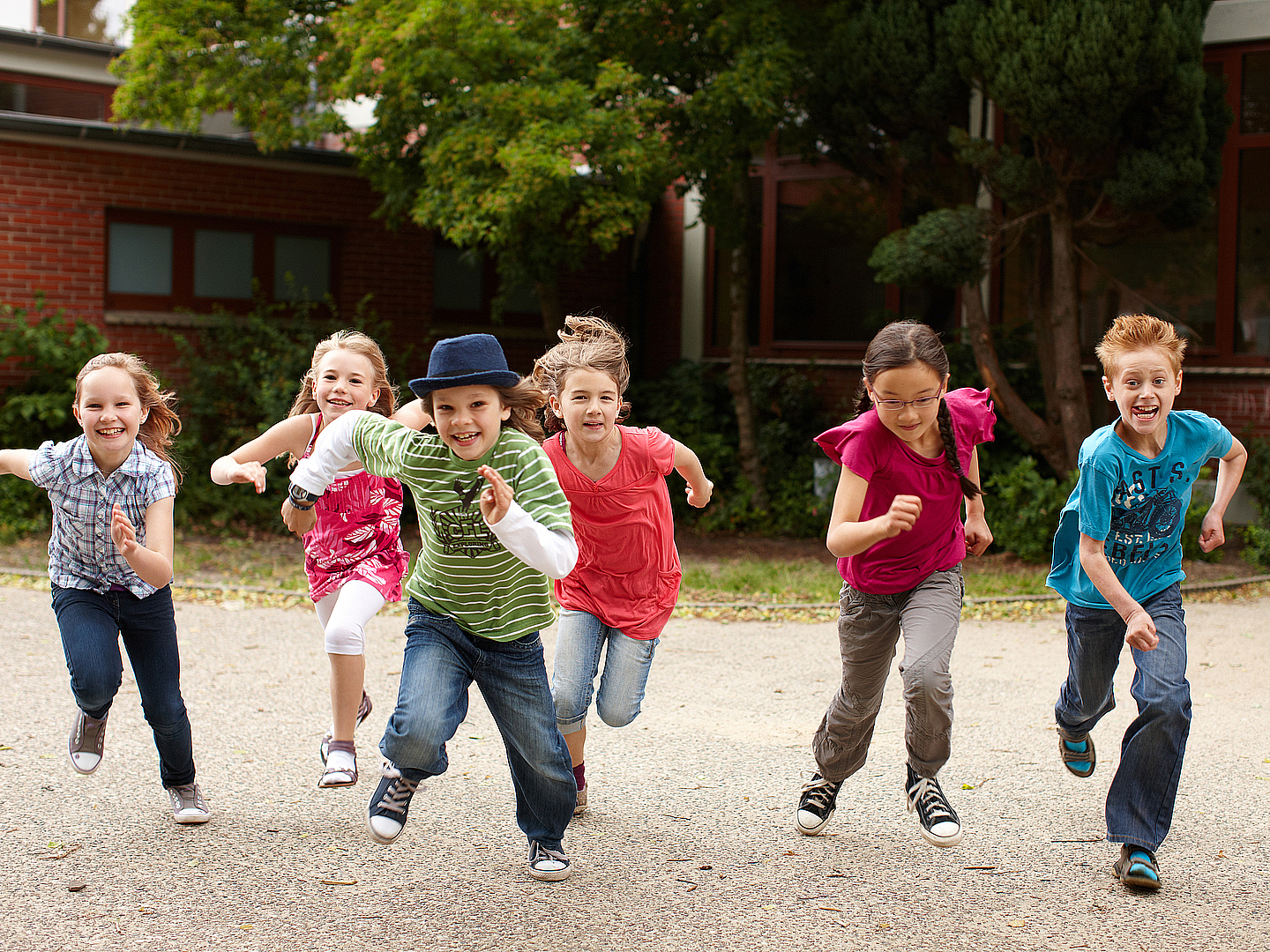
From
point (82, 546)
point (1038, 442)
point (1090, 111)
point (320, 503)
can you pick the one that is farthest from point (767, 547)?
point (82, 546)

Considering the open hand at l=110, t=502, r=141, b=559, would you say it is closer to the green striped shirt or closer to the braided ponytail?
the green striped shirt

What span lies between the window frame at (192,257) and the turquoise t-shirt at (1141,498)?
10.4 metres

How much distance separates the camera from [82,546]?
4133mm

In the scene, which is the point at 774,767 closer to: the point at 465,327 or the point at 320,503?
the point at 320,503

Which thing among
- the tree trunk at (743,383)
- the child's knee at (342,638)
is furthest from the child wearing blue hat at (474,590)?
the tree trunk at (743,383)

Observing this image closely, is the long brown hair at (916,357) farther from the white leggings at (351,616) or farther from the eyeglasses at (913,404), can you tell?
the white leggings at (351,616)

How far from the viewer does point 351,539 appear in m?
4.68

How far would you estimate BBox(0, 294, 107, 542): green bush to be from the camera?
11.2m

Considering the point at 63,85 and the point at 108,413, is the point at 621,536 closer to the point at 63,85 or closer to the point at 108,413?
the point at 108,413

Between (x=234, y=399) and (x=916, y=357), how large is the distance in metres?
9.94

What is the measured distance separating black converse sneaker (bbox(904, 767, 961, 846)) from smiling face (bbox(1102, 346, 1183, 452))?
1.34m

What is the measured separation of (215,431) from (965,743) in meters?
9.22

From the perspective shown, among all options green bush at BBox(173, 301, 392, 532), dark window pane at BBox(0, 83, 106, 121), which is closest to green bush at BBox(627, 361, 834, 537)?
green bush at BBox(173, 301, 392, 532)

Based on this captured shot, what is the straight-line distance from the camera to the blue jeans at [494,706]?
11.6 ft
